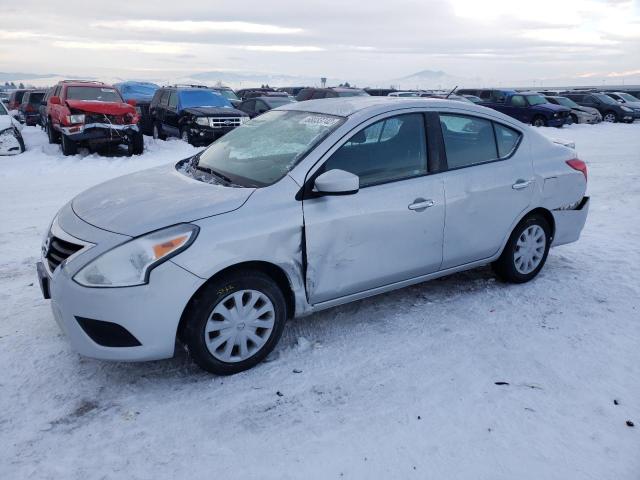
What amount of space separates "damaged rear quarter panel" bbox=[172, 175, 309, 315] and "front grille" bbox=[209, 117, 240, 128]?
1102cm

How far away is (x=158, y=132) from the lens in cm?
1623

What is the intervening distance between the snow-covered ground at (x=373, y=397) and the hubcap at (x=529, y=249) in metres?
0.20

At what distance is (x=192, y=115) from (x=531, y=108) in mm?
15950

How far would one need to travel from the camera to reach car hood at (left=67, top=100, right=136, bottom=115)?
12.3 metres

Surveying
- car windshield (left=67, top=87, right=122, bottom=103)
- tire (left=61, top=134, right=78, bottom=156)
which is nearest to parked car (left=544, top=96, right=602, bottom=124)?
car windshield (left=67, top=87, right=122, bottom=103)

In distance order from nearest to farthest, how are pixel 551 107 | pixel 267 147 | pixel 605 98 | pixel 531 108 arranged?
1. pixel 267 147
2. pixel 551 107
3. pixel 531 108
4. pixel 605 98

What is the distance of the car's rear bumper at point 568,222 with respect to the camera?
4906 millimetres

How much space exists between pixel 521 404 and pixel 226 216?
2049mm

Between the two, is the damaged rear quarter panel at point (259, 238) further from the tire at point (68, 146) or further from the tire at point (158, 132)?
the tire at point (158, 132)

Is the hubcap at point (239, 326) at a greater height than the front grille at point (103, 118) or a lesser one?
Answer: lesser

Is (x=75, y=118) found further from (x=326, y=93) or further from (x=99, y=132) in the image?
(x=326, y=93)

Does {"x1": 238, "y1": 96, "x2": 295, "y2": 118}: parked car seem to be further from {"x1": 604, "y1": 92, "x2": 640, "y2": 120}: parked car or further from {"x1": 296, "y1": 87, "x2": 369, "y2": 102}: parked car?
{"x1": 604, "y1": 92, "x2": 640, "y2": 120}: parked car

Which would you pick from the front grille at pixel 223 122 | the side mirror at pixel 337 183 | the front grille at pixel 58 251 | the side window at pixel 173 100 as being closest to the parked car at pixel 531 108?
the front grille at pixel 223 122

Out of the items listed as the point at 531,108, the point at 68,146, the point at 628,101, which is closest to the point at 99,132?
the point at 68,146
